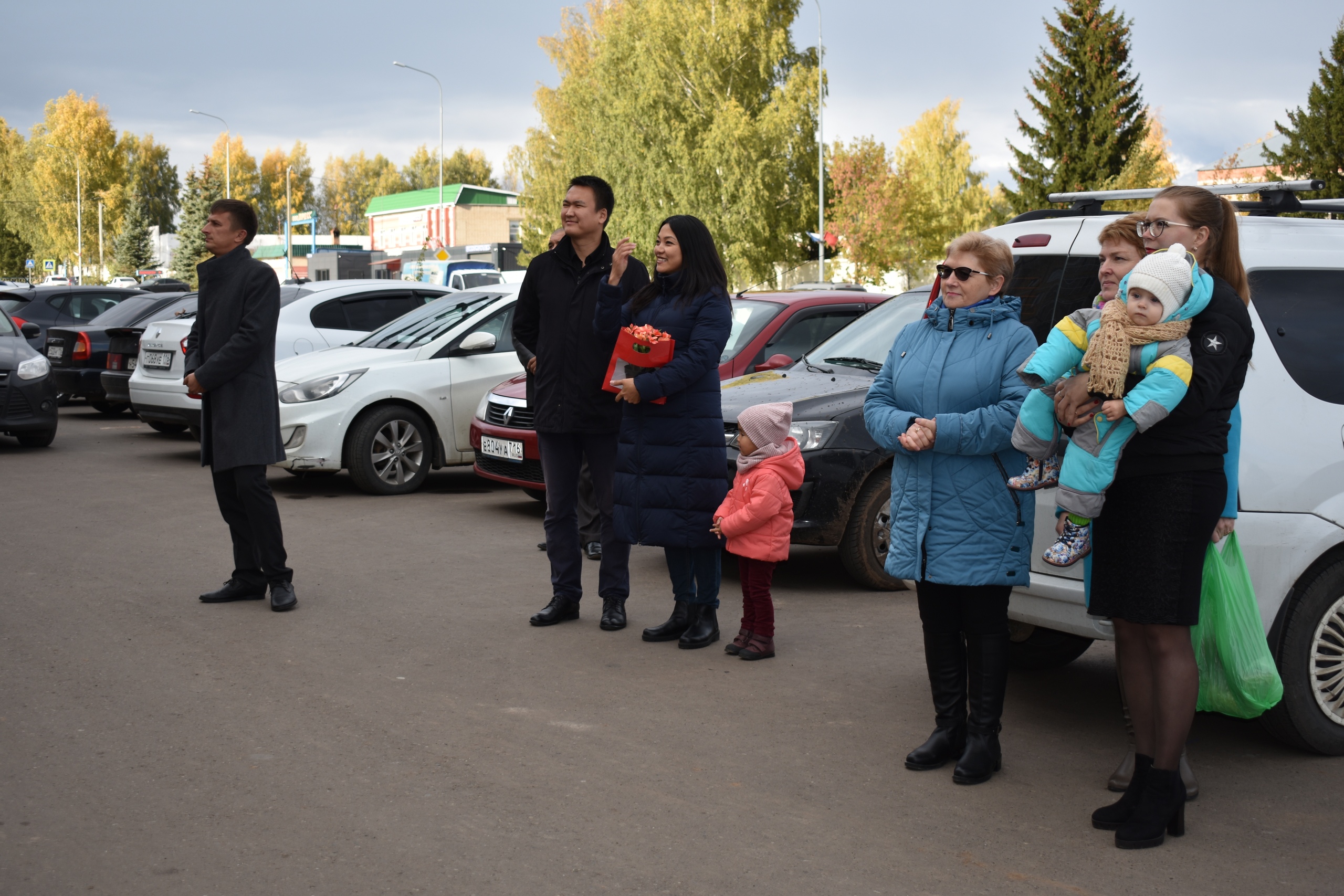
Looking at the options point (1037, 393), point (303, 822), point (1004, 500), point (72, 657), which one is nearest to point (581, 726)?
point (303, 822)

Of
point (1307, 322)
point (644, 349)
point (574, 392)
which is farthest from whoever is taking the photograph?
point (574, 392)

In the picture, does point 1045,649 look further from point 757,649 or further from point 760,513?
point 760,513

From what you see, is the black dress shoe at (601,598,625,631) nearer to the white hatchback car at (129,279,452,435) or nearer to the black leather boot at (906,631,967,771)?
the black leather boot at (906,631,967,771)

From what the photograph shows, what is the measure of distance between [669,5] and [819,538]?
41.5 meters

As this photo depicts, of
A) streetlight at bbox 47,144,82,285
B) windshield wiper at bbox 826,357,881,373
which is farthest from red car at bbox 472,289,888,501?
streetlight at bbox 47,144,82,285

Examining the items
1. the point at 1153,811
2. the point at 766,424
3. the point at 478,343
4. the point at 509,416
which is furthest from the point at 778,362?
the point at 1153,811

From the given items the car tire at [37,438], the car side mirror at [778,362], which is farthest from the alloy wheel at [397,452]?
the car tire at [37,438]

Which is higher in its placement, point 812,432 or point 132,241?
point 132,241

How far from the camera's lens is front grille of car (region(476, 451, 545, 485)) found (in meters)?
9.02

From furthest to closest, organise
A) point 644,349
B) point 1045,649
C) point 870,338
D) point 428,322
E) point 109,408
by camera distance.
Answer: point 109,408, point 428,322, point 870,338, point 644,349, point 1045,649

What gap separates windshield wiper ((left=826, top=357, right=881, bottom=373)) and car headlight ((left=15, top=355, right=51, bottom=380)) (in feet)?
30.7

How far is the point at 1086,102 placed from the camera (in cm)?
4959

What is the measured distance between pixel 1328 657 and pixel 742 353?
5.07 metres

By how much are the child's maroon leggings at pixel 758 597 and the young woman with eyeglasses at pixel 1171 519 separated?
204cm
